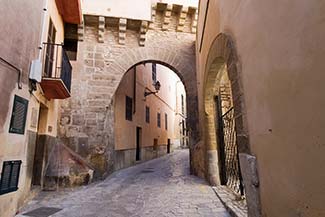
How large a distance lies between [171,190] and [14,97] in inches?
139

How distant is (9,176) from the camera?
2.91 m

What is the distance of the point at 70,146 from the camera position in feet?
20.0

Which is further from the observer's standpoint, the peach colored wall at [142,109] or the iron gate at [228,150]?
the peach colored wall at [142,109]

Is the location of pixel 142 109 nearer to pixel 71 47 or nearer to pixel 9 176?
pixel 71 47

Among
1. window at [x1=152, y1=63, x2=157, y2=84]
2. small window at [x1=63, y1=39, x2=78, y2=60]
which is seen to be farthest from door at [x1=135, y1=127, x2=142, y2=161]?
small window at [x1=63, y1=39, x2=78, y2=60]

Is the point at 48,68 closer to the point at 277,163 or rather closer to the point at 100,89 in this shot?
the point at 100,89

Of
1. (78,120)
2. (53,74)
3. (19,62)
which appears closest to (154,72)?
(78,120)

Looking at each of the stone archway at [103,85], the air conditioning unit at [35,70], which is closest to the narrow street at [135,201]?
the stone archway at [103,85]

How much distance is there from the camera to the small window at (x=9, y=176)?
2.79 meters

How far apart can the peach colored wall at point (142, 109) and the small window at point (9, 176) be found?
4.67 m

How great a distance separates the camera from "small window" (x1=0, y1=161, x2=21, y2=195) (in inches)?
110

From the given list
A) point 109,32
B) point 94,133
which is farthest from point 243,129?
point 109,32

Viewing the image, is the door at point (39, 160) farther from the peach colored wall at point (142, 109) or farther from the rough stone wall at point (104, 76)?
the peach colored wall at point (142, 109)

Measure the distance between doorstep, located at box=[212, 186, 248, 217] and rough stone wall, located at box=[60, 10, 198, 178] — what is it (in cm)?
265
